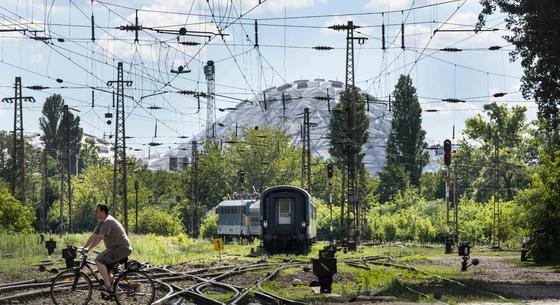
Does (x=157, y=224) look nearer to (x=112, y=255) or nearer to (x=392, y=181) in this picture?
(x=392, y=181)

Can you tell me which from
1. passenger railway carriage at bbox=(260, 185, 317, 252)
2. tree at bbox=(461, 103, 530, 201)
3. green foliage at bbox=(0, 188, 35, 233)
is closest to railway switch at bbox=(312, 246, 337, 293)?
passenger railway carriage at bbox=(260, 185, 317, 252)

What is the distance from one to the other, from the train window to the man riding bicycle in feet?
98.6

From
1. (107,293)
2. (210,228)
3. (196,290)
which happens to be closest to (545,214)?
(196,290)

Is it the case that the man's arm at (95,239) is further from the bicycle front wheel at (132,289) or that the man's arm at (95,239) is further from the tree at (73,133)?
the tree at (73,133)

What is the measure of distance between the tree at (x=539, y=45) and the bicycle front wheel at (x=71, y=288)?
1642cm

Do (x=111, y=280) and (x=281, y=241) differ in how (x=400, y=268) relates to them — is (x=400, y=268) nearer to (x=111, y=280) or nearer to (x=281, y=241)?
(x=281, y=241)

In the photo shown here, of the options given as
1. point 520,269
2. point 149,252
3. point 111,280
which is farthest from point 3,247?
point 111,280

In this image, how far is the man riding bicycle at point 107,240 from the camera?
16.3 metres

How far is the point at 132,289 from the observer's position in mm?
16969

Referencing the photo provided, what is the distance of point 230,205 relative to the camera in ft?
241

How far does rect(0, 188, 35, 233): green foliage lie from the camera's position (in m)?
55.6

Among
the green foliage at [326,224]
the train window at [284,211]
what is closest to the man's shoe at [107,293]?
the train window at [284,211]

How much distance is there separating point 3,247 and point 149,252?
7.22m

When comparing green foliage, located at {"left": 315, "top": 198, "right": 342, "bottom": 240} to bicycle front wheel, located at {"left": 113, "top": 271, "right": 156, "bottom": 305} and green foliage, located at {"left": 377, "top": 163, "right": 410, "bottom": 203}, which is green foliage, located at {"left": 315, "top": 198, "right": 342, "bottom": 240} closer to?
green foliage, located at {"left": 377, "top": 163, "right": 410, "bottom": 203}
